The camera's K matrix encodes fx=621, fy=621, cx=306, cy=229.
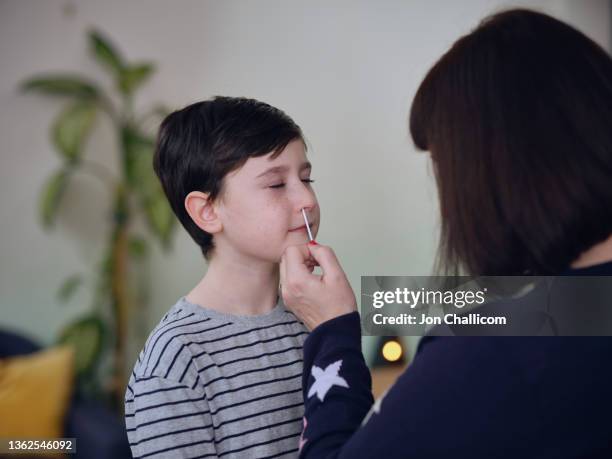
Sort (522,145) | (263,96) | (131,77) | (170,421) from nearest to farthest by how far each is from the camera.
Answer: (522,145)
(170,421)
(131,77)
(263,96)

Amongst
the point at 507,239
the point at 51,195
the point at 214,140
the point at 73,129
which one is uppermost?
the point at 73,129

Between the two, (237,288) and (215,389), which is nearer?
(215,389)

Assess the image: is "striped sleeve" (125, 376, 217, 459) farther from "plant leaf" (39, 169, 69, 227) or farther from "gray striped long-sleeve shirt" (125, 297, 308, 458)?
"plant leaf" (39, 169, 69, 227)

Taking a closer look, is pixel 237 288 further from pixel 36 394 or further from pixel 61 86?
pixel 61 86

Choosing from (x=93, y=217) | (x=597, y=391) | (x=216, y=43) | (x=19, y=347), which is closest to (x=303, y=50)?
(x=216, y=43)

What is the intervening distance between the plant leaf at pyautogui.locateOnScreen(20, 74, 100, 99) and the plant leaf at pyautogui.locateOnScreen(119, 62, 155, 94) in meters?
0.13

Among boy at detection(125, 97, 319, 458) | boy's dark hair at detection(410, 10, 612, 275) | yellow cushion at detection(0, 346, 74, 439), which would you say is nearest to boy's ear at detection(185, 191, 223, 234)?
boy at detection(125, 97, 319, 458)

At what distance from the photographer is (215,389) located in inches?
35.0

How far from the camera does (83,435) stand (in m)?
2.13

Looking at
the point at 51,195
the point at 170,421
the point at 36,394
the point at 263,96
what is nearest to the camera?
the point at 170,421

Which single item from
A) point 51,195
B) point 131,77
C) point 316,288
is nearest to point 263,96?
point 131,77

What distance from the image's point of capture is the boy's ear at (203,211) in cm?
99

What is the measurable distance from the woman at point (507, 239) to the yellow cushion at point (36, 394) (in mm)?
1744

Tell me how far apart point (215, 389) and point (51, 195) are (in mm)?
1864
